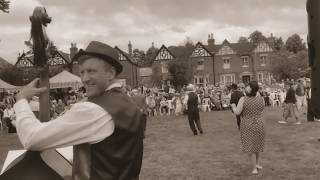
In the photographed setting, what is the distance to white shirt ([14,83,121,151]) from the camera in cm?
275

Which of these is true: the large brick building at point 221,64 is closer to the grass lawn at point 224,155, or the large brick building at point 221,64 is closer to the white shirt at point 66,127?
the grass lawn at point 224,155

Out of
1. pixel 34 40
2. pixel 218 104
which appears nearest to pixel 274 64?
pixel 218 104

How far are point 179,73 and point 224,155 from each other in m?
43.3

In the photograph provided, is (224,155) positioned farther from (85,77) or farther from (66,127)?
(66,127)

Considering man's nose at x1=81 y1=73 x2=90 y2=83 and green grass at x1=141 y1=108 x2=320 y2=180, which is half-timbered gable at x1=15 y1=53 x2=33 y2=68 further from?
green grass at x1=141 y1=108 x2=320 y2=180

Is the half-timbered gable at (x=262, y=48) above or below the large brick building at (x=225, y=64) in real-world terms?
above

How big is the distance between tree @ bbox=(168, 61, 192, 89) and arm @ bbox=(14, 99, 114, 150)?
5259 cm

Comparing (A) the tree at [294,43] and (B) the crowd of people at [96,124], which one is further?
(A) the tree at [294,43]

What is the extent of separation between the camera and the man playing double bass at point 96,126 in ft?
9.09

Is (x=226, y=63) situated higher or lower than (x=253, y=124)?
higher

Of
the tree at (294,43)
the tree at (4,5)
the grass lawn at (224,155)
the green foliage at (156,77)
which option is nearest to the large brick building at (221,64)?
the green foliage at (156,77)

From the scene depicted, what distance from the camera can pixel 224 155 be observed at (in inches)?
499

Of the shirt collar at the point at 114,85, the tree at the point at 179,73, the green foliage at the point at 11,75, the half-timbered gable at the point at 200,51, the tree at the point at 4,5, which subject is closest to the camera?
the shirt collar at the point at 114,85

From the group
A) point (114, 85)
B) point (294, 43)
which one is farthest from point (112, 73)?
point (294, 43)
